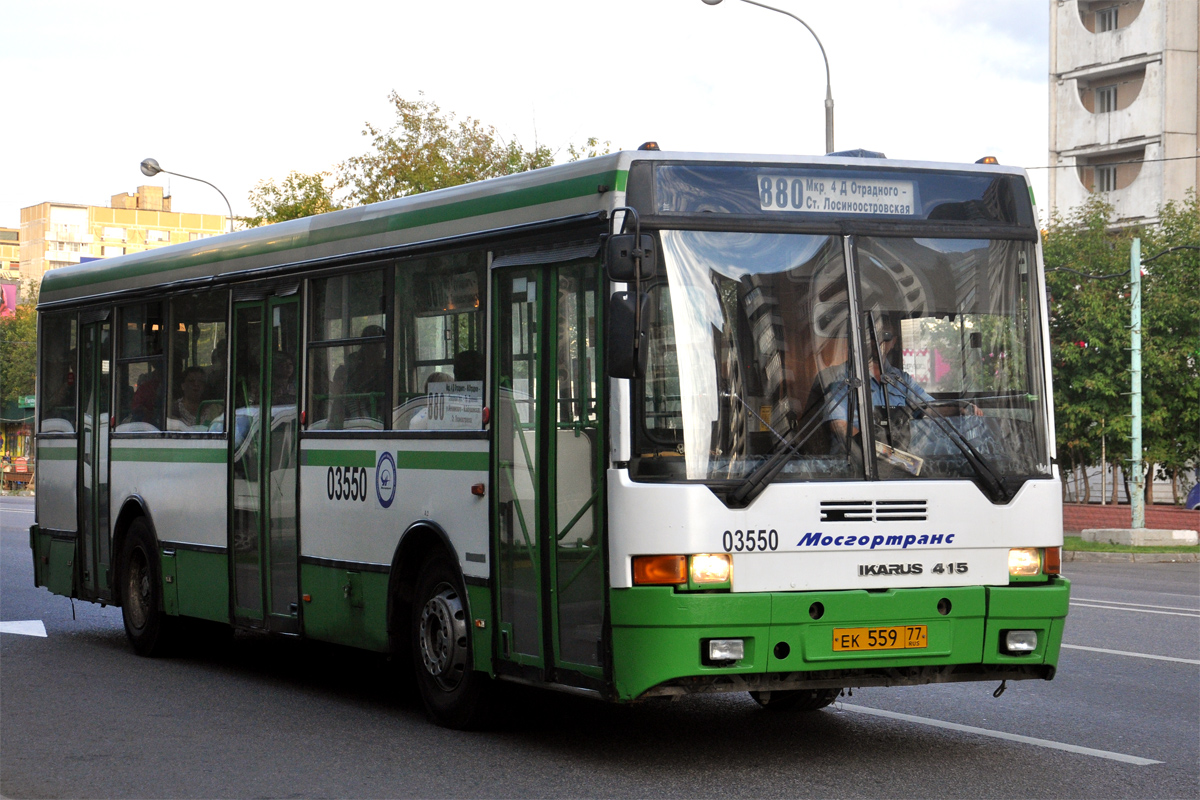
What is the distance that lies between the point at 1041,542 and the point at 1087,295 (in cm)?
2875

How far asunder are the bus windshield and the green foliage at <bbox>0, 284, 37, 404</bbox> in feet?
245

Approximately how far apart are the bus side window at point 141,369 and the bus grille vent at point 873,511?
6.66m

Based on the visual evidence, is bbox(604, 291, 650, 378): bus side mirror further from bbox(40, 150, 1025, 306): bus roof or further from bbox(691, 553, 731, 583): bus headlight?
bbox(691, 553, 731, 583): bus headlight

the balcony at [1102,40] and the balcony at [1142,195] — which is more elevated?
the balcony at [1102,40]

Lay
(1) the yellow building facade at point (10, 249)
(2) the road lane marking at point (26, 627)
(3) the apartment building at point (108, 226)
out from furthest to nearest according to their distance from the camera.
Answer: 1. (1) the yellow building facade at point (10, 249)
2. (3) the apartment building at point (108, 226)
3. (2) the road lane marking at point (26, 627)

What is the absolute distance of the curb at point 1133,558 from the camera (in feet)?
91.8

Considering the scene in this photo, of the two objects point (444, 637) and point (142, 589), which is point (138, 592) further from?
point (444, 637)

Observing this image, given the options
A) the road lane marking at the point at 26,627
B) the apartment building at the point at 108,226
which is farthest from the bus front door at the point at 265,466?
the apartment building at the point at 108,226

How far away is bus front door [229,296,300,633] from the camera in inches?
431

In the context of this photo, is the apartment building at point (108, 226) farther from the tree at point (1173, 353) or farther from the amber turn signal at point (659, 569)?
the amber turn signal at point (659, 569)

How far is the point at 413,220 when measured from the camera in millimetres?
9758

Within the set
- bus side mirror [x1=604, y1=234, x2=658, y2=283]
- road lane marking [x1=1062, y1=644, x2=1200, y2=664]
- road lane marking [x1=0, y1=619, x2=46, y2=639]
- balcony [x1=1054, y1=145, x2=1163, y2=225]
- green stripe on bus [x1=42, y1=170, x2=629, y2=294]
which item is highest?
balcony [x1=1054, y1=145, x2=1163, y2=225]

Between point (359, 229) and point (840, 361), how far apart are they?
369 centimetres

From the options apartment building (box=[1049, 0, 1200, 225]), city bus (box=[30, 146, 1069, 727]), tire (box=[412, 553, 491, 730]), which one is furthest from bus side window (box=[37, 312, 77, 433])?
apartment building (box=[1049, 0, 1200, 225])
